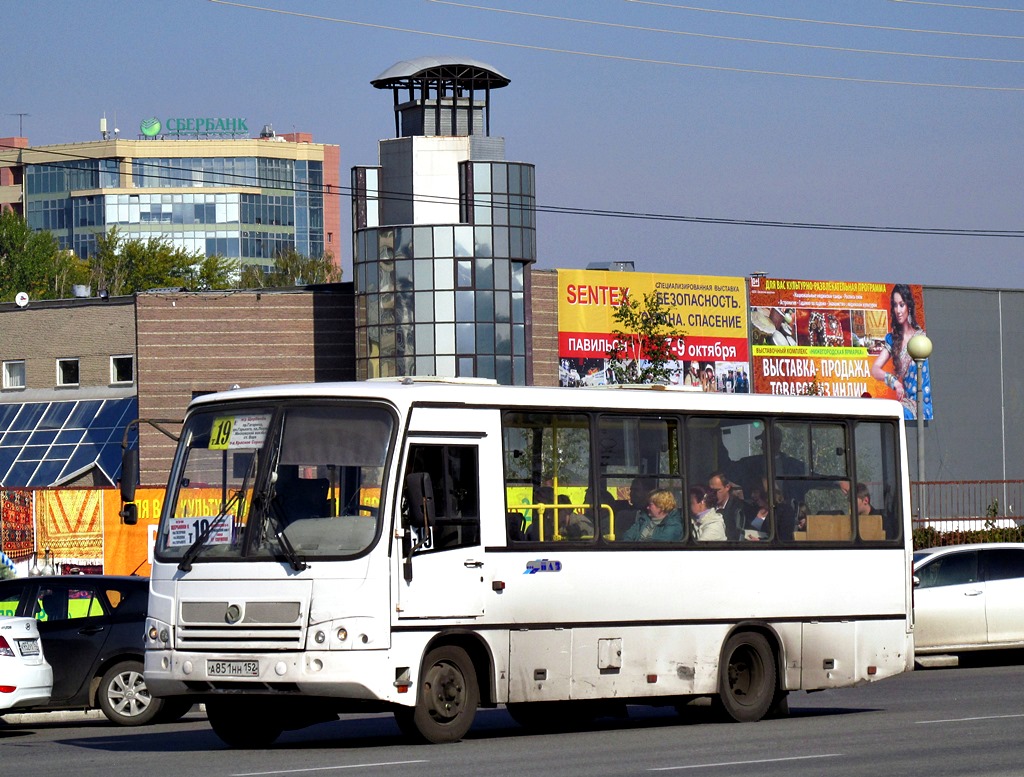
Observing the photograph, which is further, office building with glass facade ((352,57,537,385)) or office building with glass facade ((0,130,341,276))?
office building with glass facade ((0,130,341,276))

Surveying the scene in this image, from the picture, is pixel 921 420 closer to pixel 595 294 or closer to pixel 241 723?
pixel 241 723

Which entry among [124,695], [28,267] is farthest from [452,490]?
[28,267]

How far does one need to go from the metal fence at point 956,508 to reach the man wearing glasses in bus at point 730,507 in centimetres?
1592

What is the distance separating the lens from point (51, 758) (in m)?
14.4

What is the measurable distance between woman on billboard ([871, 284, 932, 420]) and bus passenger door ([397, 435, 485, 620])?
55.8m

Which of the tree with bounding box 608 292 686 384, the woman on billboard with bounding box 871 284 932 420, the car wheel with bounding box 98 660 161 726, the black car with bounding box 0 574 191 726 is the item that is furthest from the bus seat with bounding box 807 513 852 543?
the woman on billboard with bounding box 871 284 932 420

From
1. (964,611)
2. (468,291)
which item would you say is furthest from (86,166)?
(964,611)

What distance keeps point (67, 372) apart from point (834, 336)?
27.7m

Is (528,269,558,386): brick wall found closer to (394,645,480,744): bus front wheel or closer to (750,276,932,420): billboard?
(750,276,932,420): billboard

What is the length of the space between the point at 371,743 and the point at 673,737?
246cm

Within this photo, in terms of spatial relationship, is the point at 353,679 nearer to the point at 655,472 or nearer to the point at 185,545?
the point at 185,545

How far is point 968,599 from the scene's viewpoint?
23875 mm

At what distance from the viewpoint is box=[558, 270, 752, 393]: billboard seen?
207ft

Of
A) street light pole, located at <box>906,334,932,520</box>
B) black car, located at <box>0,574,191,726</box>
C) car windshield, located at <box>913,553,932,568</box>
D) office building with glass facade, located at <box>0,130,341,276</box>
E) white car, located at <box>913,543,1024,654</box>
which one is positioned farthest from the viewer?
office building with glass facade, located at <box>0,130,341,276</box>
